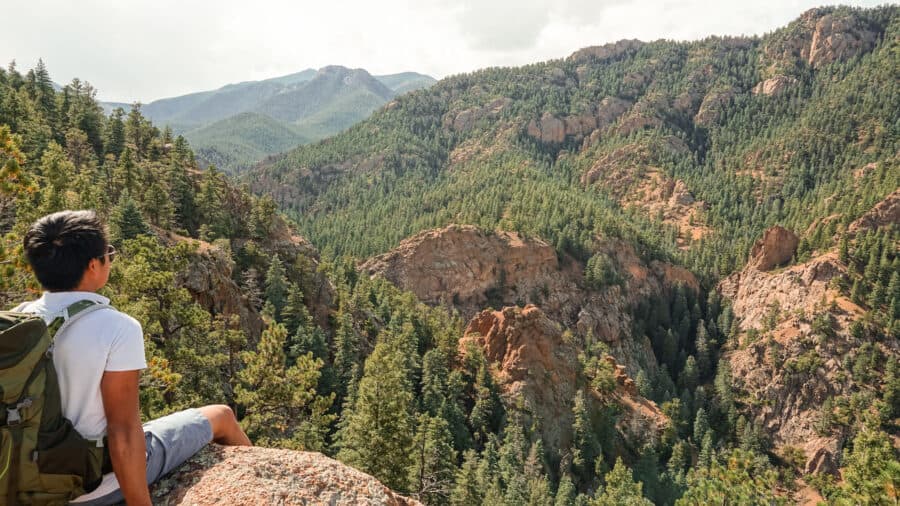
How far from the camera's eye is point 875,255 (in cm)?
9819

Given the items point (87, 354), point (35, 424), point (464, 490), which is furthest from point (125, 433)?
point (464, 490)

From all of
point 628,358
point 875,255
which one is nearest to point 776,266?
point 875,255

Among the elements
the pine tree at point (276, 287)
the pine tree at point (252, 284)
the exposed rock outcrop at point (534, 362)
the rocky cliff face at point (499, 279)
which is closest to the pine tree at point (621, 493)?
the exposed rock outcrop at point (534, 362)

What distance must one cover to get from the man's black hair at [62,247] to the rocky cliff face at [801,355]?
4009 inches

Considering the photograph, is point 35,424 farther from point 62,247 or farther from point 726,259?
point 726,259

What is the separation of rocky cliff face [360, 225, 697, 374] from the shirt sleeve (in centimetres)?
9971

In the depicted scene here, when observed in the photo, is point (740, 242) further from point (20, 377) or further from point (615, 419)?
point (20, 377)

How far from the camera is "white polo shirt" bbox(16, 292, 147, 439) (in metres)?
3.78

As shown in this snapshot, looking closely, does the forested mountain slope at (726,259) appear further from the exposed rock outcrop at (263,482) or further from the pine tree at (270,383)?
the exposed rock outcrop at (263,482)

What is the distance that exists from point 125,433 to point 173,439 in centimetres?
147

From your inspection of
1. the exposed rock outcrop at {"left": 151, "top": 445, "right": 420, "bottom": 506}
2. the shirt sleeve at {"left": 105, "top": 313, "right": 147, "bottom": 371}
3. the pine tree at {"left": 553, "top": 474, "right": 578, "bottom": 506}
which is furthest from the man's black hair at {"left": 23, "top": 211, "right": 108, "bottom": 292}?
the pine tree at {"left": 553, "top": 474, "right": 578, "bottom": 506}

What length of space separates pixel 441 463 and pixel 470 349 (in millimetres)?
27698

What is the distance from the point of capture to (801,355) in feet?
297

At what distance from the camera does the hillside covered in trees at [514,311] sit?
67.2 feet
